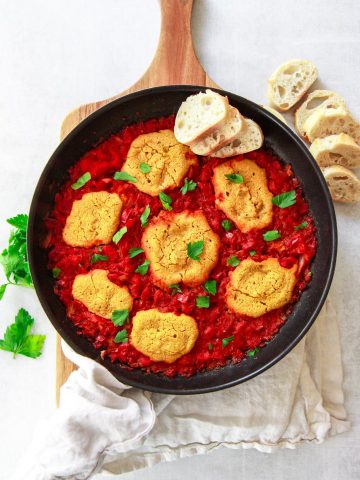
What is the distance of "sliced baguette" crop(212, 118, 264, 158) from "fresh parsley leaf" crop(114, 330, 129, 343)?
4.37ft

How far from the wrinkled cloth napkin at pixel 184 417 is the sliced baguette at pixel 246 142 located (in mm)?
1264

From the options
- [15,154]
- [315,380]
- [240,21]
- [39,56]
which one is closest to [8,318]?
[15,154]

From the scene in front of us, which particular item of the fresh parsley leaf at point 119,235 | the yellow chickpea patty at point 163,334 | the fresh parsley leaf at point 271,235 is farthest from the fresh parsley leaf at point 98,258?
the fresh parsley leaf at point 271,235

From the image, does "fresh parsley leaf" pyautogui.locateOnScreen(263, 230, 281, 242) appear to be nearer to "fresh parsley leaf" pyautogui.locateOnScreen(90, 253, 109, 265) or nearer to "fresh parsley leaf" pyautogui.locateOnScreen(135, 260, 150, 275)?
"fresh parsley leaf" pyautogui.locateOnScreen(135, 260, 150, 275)

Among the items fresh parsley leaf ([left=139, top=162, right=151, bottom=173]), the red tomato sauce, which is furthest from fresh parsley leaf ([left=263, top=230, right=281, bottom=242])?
fresh parsley leaf ([left=139, top=162, right=151, bottom=173])

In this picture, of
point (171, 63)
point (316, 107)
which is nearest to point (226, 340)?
point (316, 107)

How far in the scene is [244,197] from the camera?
3.99 meters

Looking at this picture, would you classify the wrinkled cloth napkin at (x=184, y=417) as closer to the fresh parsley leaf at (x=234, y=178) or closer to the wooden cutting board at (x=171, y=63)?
the fresh parsley leaf at (x=234, y=178)

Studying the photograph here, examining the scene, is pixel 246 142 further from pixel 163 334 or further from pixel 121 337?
pixel 121 337

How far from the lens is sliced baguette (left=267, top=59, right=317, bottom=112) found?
14.1ft

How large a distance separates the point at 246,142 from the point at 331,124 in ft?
2.31

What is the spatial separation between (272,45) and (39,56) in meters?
1.78

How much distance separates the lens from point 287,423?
411 centimetres

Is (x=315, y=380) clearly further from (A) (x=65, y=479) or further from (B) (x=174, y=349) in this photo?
(A) (x=65, y=479)
